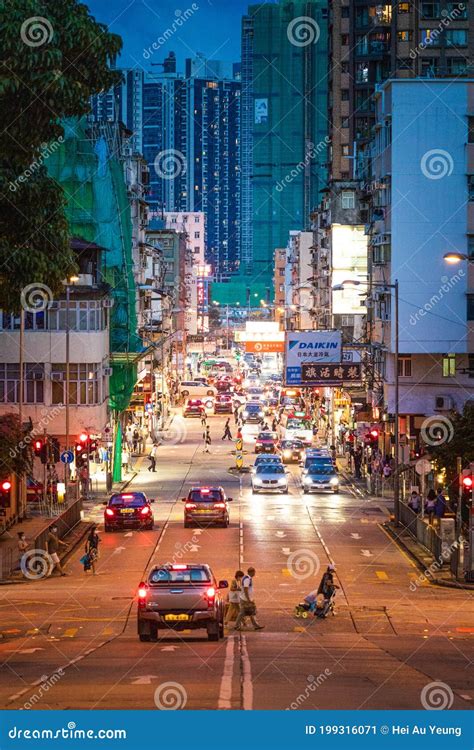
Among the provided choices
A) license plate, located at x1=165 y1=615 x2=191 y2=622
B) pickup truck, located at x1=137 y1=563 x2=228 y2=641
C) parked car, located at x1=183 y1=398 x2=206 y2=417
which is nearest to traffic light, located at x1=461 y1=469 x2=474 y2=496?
pickup truck, located at x1=137 y1=563 x2=228 y2=641

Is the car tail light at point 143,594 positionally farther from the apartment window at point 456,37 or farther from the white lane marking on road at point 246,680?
the apartment window at point 456,37

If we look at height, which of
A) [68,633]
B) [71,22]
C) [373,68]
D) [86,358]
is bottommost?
[68,633]

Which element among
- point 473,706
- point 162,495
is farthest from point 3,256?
point 162,495

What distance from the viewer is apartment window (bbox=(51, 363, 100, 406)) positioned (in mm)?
70438

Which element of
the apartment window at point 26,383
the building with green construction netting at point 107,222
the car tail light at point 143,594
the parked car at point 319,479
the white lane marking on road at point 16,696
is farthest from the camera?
the building with green construction netting at point 107,222

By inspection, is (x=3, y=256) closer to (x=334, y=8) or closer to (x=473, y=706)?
(x=473, y=706)

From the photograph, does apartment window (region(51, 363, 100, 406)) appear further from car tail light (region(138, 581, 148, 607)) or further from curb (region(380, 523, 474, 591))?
car tail light (region(138, 581, 148, 607))

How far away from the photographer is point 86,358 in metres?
71.3

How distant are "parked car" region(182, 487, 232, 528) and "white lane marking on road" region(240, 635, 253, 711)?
24.5m

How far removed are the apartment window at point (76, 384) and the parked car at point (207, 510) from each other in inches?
721

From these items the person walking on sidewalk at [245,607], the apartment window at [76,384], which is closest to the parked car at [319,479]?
the apartment window at [76,384]

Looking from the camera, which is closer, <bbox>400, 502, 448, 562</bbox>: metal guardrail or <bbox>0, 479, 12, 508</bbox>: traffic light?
<bbox>400, 502, 448, 562</bbox>: metal guardrail

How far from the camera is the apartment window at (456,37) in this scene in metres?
128

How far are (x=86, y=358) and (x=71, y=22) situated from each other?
48.3 m
